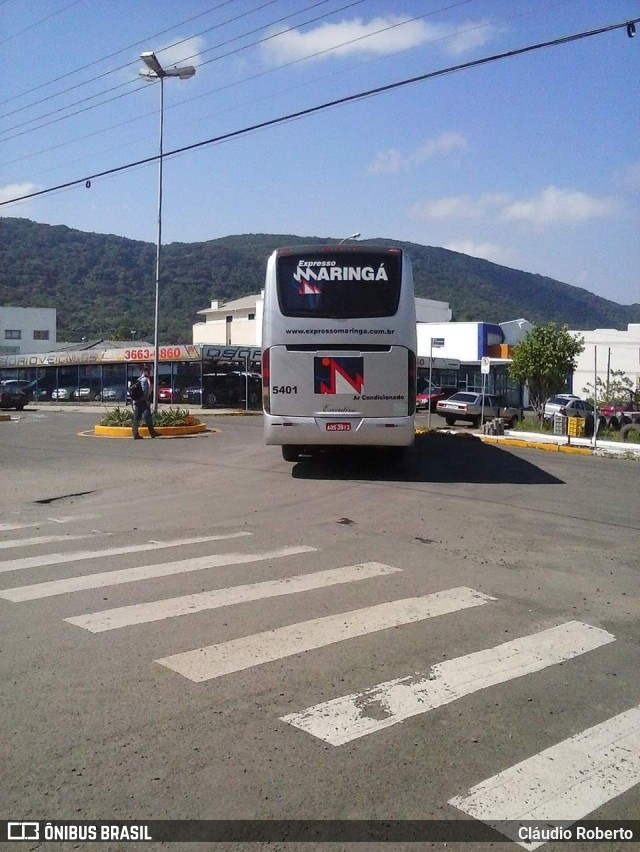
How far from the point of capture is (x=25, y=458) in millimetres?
18109

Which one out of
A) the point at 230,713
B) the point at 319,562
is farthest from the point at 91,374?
the point at 230,713

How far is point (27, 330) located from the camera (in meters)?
92.4

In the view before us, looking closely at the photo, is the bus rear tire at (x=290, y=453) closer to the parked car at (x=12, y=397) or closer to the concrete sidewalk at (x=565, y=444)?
the concrete sidewalk at (x=565, y=444)

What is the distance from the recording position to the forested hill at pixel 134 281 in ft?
372

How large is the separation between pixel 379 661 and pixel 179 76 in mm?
24833

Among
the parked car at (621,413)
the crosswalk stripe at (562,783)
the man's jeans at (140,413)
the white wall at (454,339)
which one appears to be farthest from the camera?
the white wall at (454,339)

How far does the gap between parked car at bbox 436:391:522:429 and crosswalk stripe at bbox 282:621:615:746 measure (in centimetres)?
2932

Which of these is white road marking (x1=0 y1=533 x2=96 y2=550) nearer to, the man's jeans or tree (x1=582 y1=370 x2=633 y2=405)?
the man's jeans

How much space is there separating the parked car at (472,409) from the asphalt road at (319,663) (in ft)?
77.0

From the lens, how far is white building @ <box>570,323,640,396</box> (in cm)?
5766

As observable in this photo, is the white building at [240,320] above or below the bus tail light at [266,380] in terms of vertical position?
above

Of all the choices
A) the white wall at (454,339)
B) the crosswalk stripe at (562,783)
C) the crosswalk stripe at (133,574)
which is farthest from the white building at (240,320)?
the crosswalk stripe at (562,783)

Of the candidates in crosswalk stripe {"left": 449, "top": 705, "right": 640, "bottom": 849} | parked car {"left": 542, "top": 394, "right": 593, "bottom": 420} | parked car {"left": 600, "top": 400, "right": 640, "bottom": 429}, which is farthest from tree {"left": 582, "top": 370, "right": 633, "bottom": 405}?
crosswalk stripe {"left": 449, "top": 705, "right": 640, "bottom": 849}

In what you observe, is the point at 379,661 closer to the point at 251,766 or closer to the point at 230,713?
the point at 230,713
